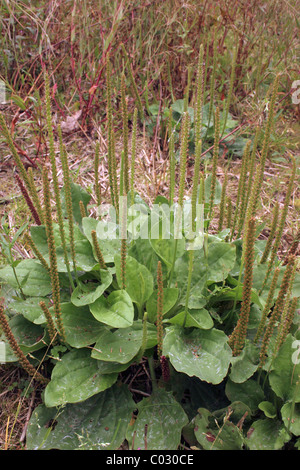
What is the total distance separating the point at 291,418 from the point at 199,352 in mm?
374

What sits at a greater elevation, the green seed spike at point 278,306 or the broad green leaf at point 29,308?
the green seed spike at point 278,306

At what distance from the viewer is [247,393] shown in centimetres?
139

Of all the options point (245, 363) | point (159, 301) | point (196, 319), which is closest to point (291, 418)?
point (245, 363)

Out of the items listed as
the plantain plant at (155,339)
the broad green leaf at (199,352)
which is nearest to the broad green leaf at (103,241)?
the plantain plant at (155,339)

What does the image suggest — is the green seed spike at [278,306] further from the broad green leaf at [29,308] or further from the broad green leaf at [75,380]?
the broad green leaf at [29,308]

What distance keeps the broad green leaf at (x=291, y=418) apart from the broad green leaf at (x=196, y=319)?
1.22 feet

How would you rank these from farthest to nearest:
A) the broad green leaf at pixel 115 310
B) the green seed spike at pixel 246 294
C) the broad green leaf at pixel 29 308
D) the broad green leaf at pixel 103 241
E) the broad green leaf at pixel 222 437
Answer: the broad green leaf at pixel 103 241, the broad green leaf at pixel 29 308, the broad green leaf at pixel 115 310, the broad green leaf at pixel 222 437, the green seed spike at pixel 246 294

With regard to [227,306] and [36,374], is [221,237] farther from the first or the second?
[36,374]

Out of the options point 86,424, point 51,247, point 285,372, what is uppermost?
point 51,247

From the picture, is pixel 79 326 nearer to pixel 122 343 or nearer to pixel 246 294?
pixel 122 343

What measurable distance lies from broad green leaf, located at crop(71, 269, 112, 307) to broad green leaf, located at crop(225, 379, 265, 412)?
0.58 m

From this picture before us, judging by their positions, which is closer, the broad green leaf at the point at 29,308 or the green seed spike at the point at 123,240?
the green seed spike at the point at 123,240

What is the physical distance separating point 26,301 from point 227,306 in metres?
0.86

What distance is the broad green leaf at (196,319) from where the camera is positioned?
1463 mm
